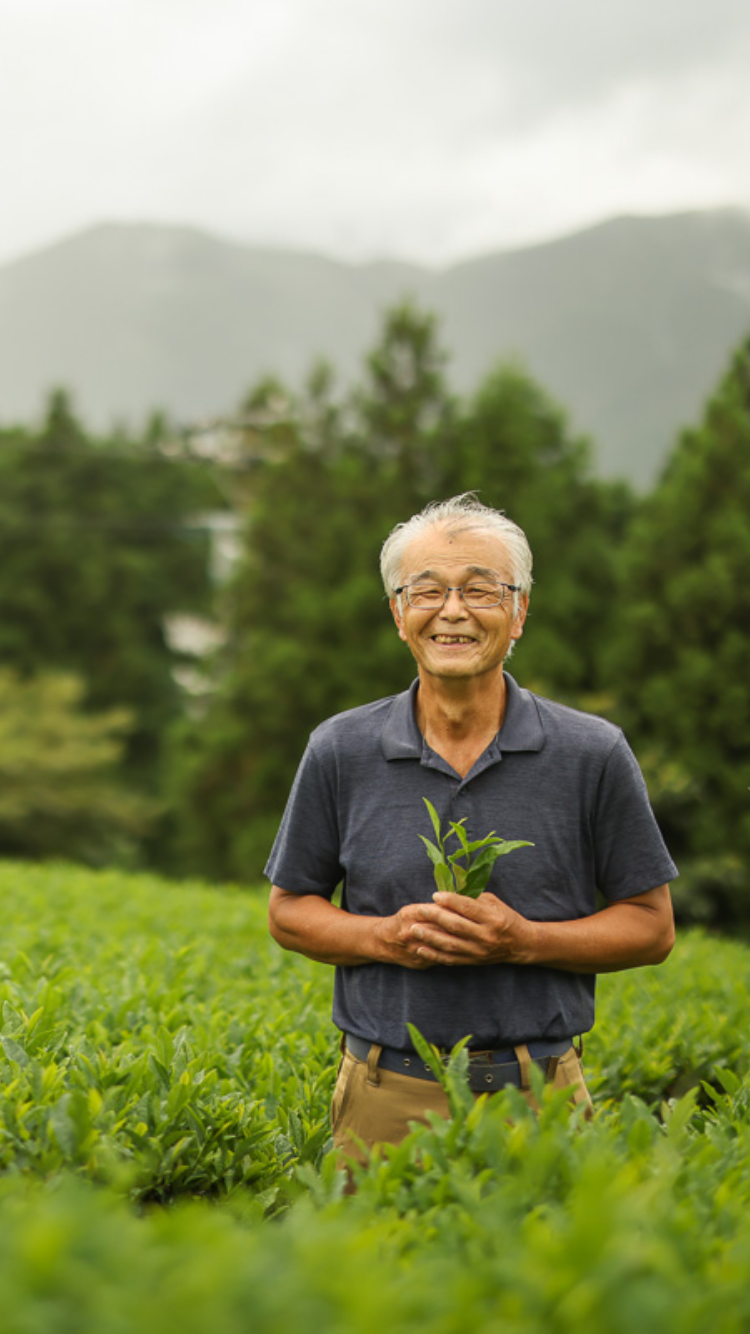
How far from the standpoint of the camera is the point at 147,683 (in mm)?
30922

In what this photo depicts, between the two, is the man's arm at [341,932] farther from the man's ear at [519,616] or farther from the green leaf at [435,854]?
the man's ear at [519,616]

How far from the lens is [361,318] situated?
62062 mm

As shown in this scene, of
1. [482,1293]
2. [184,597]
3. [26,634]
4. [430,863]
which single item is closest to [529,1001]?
[430,863]

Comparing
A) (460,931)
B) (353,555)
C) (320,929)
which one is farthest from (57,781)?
(460,931)

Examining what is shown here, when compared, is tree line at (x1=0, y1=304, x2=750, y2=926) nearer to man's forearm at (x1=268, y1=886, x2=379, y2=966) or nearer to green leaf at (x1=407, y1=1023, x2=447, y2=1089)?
man's forearm at (x1=268, y1=886, x2=379, y2=966)

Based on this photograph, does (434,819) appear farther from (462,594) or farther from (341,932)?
(462,594)

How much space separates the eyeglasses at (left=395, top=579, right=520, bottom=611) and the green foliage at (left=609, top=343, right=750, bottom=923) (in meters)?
14.0

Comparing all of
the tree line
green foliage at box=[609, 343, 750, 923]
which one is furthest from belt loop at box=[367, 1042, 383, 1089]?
green foliage at box=[609, 343, 750, 923]

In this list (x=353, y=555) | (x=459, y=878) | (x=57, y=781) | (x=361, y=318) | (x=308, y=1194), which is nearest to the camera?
(x=308, y=1194)

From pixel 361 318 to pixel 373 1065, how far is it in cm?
6212

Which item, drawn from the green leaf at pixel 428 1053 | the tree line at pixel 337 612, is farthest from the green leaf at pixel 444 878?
the tree line at pixel 337 612

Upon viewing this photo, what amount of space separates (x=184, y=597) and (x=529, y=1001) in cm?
3085

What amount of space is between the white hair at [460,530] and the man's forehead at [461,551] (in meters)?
0.02

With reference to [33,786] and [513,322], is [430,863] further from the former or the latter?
[513,322]
